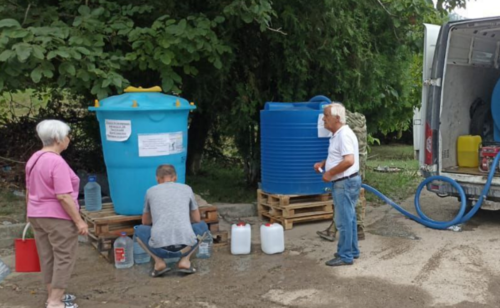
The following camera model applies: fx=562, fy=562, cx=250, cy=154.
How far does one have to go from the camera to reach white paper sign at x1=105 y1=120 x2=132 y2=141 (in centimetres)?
504

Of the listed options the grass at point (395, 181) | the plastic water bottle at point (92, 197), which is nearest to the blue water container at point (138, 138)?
the plastic water bottle at point (92, 197)

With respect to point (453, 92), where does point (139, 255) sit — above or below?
below

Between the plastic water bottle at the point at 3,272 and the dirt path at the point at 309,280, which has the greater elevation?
the plastic water bottle at the point at 3,272

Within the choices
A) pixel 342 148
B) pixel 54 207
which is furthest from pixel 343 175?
pixel 54 207

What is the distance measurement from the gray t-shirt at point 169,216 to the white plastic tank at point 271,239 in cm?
89

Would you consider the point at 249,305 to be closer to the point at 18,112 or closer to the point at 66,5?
the point at 66,5

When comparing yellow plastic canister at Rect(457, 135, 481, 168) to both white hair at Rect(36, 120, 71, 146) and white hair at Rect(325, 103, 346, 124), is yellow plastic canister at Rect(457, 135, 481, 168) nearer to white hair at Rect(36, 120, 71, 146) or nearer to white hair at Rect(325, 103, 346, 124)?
white hair at Rect(325, 103, 346, 124)

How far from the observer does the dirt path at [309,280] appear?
4.18m

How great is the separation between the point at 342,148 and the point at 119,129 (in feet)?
6.53

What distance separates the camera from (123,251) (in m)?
4.94

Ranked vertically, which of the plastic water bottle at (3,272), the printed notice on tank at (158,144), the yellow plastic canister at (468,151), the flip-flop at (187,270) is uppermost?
the printed notice on tank at (158,144)

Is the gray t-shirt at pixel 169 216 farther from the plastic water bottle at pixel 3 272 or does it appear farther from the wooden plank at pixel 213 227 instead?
the plastic water bottle at pixel 3 272

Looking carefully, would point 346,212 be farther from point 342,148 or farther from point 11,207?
point 11,207

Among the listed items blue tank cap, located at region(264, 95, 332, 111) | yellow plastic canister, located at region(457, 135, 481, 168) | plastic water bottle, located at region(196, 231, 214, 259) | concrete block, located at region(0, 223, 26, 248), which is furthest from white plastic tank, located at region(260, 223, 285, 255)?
yellow plastic canister, located at region(457, 135, 481, 168)
